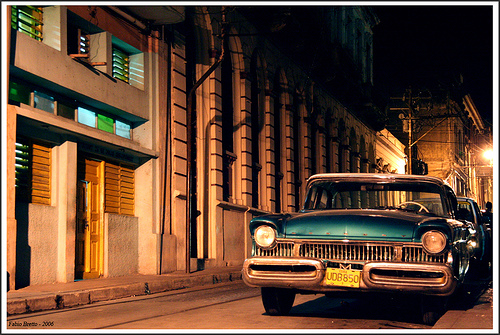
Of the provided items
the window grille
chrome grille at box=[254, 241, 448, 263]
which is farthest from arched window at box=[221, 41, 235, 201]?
chrome grille at box=[254, 241, 448, 263]

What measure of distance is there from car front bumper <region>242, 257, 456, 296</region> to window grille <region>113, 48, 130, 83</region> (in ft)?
33.4

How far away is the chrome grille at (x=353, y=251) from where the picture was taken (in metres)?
6.47

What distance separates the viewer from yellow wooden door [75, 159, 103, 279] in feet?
45.3

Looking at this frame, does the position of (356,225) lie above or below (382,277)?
above

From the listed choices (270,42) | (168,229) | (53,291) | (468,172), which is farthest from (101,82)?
(468,172)

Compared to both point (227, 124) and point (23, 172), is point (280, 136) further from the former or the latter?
point (23, 172)

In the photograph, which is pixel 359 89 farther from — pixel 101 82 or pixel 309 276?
pixel 309 276

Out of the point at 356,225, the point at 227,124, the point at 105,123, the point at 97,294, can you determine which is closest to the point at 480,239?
the point at 356,225

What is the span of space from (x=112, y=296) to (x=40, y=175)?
3126 millimetres

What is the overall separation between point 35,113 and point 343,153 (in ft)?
83.0

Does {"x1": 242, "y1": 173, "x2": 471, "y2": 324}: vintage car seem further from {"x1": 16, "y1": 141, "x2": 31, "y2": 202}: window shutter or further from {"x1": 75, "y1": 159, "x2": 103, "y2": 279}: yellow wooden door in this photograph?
{"x1": 75, "y1": 159, "x2": 103, "y2": 279}: yellow wooden door

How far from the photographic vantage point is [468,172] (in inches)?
3061

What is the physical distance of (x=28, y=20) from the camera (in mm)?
12531

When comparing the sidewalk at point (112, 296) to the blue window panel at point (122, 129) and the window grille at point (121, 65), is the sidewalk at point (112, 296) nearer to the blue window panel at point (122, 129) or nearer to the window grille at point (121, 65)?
the blue window panel at point (122, 129)
